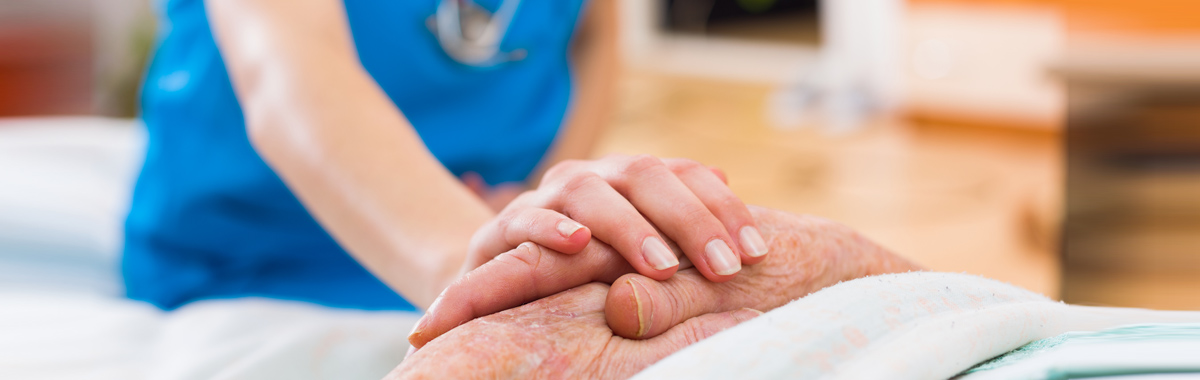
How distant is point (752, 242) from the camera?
0.60 metres

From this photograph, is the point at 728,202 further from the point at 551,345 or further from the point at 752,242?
the point at 551,345

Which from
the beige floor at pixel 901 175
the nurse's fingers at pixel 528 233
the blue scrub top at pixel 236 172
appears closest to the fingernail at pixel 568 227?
the nurse's fingers at pixel 528 233

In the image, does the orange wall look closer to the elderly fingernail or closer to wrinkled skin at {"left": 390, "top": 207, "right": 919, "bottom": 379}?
wrinkled skin at {"left": 390, "top": 207, "right": 919, "bottom": 379}

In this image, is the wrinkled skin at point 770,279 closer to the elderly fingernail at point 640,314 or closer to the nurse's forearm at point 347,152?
the elderly fingernail at point 640,314

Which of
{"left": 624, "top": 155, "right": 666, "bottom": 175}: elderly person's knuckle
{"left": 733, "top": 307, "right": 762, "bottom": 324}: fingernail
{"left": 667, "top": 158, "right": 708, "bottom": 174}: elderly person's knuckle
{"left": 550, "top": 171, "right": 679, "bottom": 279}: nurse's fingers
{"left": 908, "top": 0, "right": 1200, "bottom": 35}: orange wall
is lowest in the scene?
{"left": 908, "top": 0, "right": 1200, "bottom": 35}: orange wall

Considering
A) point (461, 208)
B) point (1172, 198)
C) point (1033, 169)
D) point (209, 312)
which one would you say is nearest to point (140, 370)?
point (209, 312)

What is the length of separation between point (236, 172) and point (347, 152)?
0.38m

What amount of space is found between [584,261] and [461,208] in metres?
0.16

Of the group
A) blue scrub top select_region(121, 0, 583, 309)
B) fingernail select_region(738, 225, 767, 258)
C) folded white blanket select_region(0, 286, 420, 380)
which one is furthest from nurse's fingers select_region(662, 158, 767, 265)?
blue scrub top select_region(121, 0, 583, 309)

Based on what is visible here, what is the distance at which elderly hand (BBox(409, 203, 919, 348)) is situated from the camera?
54cm

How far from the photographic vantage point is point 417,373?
1.57 feet

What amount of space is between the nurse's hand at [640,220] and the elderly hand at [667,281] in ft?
0.04

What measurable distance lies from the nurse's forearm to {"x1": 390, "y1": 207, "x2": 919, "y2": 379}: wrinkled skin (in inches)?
5.8

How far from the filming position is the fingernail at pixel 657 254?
56cm
